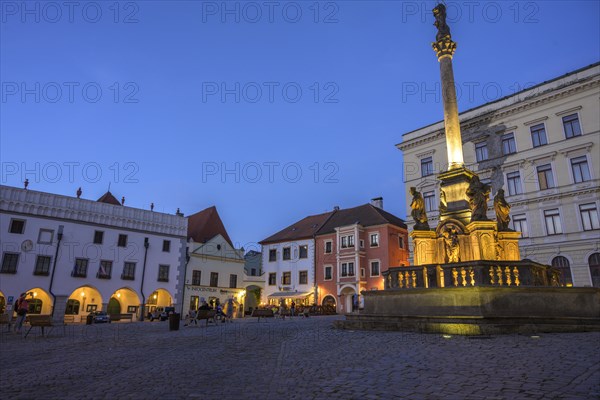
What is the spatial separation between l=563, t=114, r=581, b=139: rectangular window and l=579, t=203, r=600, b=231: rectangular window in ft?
17.3

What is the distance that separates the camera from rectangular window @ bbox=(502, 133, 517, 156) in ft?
105

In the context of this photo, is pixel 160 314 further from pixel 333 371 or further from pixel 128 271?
pixel 333 371

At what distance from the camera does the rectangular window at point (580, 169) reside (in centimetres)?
2747

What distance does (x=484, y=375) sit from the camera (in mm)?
5723

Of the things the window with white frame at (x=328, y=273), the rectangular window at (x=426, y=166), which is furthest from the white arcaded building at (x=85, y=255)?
the rectangular window at (x=426, y=166)

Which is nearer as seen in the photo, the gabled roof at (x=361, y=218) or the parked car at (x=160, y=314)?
the parked car at (x=160, y=314)

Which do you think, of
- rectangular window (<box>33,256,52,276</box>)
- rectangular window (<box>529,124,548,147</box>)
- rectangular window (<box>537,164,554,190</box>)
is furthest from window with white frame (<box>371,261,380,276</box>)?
rectangular window (<box>33,256,52,276</box>)

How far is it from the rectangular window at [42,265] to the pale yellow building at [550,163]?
3053cm

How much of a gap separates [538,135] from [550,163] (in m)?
2.57

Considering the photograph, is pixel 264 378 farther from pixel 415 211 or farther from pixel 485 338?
pixel 415 211

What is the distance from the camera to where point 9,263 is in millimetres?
29500

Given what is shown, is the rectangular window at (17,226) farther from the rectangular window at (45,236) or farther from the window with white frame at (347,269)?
the window with white frame at (347,269)

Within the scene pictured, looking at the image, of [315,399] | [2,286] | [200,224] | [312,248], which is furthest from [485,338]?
[200,224]

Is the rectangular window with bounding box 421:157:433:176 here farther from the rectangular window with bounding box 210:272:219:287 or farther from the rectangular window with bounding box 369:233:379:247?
the rectangular window with bounding box 210:272:219:287
